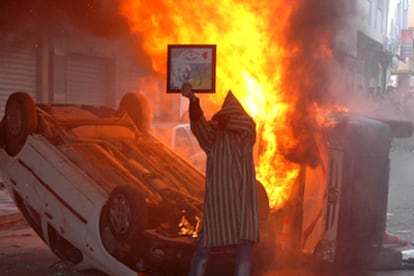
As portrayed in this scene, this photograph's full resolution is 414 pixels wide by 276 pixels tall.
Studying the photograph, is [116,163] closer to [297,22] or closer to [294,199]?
[294,199]

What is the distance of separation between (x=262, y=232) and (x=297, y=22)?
11.4 feet

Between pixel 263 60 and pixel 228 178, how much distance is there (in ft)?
12.9

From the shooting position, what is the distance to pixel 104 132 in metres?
7.42

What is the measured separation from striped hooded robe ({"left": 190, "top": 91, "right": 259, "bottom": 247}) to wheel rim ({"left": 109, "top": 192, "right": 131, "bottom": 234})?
0.84m

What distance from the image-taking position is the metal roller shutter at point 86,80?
1828 centimetres

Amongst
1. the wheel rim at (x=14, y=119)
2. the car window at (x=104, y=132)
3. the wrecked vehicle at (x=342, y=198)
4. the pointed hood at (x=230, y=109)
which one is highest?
the pointed hood at (x=230, y=109)

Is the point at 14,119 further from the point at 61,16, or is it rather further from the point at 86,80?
the point at 86,80

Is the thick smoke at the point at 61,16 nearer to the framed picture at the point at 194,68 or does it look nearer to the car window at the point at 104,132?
the car window at the point at 104,132

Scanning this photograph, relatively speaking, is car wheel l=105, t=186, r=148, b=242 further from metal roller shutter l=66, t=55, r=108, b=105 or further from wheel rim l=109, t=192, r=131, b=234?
metal roller shutter l=66, t=55, r=108, b=105

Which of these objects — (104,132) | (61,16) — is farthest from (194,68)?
(61,16)

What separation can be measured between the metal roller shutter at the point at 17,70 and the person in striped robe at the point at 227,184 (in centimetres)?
1148

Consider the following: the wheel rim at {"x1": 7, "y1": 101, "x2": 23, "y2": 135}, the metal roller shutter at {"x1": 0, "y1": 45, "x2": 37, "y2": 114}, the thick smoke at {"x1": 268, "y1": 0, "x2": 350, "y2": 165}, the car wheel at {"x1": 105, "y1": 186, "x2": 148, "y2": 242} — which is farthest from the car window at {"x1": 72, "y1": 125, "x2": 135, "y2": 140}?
the metal roller shutter at {"x1": 0, "y1": 45, "x2": 37, "y2": 114}

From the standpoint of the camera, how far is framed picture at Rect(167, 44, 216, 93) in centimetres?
627

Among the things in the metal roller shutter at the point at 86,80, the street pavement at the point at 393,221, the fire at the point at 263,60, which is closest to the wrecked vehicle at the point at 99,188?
the street pavement at the point at 393,221
